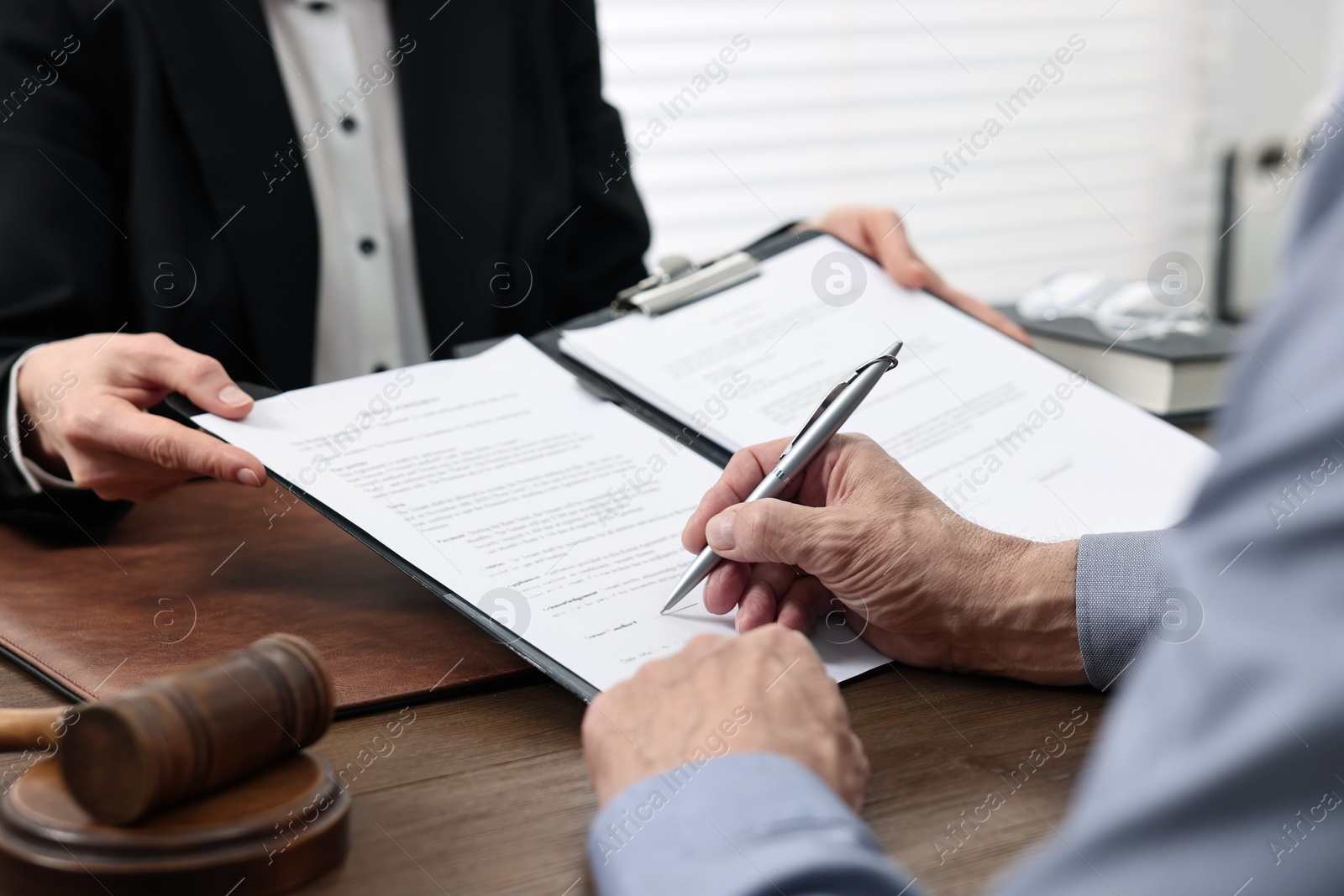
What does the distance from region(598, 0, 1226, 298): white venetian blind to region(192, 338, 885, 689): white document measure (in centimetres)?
184

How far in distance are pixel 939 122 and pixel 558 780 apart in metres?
2.83

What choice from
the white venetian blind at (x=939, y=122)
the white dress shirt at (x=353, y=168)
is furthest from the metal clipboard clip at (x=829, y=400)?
the white venetian blind at (x=939, y=122)

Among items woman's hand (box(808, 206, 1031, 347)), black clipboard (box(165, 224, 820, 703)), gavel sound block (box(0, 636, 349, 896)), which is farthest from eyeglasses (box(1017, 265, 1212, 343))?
gavel sound block (box(0, 636, 349, 896))

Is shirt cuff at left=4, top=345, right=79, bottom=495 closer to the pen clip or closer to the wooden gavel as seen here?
the wooden gavel

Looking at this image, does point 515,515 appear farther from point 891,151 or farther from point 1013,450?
point 891,151

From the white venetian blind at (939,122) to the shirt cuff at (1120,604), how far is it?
209cm

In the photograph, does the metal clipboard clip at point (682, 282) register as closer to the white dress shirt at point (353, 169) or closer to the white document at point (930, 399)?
the white document at point (930, 399)

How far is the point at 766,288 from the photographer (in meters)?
1.14

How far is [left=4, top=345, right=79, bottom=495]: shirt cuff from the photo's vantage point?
1.02 meters

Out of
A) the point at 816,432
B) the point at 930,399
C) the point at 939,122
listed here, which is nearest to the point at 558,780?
the point at 816,432

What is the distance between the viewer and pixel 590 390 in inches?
39.2

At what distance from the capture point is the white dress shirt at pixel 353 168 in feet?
4.68

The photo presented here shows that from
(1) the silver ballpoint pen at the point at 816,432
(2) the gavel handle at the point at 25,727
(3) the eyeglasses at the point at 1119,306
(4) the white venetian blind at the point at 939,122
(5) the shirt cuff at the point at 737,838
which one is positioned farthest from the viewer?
(4) the white venetian blind at the point at 939,122

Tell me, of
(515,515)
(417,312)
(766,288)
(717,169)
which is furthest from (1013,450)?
(717,169)
